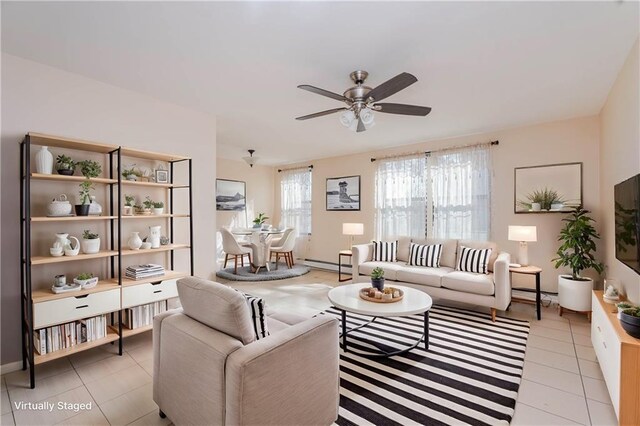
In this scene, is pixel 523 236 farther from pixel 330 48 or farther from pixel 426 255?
pixel 330 48

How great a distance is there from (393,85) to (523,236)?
9.42 feet

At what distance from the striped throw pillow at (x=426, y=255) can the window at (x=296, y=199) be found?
303 cm

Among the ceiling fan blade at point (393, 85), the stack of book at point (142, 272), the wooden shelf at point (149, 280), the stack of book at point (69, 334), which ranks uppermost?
the ceiling fan blade at point (393, 85)

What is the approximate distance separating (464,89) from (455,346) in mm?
2511

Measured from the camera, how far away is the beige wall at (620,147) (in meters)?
2.23

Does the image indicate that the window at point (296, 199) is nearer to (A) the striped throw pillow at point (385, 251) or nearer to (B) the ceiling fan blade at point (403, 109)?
(A) the striped throw pillow at point (385, 251)

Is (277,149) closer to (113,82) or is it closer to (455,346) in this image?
(113,82)

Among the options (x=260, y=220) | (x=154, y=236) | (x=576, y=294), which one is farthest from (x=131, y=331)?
(x=576, y=294)

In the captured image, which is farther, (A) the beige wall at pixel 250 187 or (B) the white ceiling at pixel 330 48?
(A) the beige wall at pixel 250 187

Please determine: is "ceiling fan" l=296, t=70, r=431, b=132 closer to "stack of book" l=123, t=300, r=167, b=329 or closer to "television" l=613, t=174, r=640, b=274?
"television" l=613, t=174, r=640, b=274

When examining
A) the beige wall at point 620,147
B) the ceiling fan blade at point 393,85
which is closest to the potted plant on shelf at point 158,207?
the ceiling fan blade at point 393,85

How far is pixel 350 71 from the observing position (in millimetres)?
2605

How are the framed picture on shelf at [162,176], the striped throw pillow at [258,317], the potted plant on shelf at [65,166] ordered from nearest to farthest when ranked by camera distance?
1. the striped throw pillow at [258,317]
2. the potted plant on shelf at [65,166]
3. the framed picture on shelf at [162,176]

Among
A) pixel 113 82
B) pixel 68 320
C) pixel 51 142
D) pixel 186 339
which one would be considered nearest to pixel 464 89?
pixel 186 339
